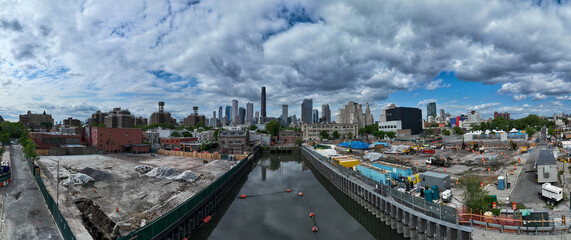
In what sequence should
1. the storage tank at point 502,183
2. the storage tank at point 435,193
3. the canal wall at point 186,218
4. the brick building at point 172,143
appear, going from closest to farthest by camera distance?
the canal wall at point 186,218 < the storage tank at point 435,193 < the storage tank at point 502,183 < the brick building at point 172,143

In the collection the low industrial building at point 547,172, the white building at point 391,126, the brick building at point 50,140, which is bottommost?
the low industrial building at point 547,172

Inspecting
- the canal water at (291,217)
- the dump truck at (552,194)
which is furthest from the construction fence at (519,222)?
the canal water at (291,217)

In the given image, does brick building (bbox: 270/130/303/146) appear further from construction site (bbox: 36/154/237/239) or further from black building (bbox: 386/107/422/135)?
construction site (bbox: 36/154/237/239)

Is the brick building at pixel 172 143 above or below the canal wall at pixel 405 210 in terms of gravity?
above

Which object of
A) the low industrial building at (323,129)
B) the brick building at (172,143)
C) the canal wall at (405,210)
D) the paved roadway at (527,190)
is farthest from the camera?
the low industrial building at (323,129)

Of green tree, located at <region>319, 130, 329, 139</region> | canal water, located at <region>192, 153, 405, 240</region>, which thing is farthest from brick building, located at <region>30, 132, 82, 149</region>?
green tree, located at <region>319, 130, 329, 139</region>

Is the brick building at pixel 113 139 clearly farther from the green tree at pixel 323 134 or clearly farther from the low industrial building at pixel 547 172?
the low industrial building at pixel 547 172

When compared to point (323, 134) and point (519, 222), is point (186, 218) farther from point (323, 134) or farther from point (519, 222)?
point (323, 134)

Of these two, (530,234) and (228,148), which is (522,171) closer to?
(530,234)
